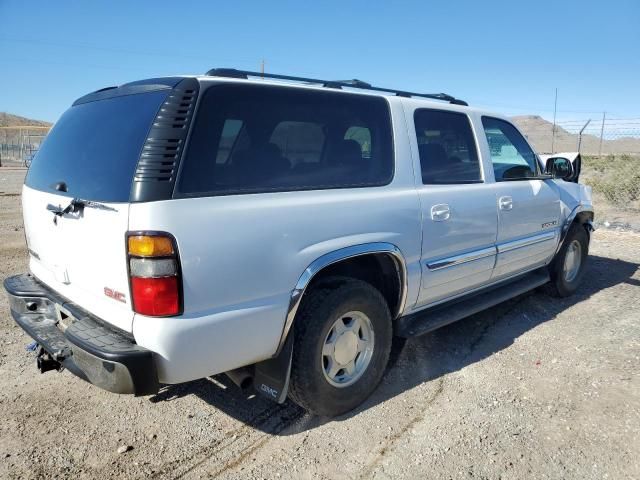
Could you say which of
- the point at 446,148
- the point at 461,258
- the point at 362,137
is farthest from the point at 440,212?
the point at 362,137

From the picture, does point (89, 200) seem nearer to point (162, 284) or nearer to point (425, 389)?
point (162, 284)

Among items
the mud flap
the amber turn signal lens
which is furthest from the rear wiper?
the mud flap

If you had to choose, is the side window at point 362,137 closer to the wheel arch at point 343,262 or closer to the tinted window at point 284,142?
the tinted window at point 284,142

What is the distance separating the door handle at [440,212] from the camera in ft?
10.7

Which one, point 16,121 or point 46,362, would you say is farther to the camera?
point 16,121

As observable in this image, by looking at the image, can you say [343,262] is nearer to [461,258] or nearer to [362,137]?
[362,137]

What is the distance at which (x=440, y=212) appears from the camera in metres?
3.29

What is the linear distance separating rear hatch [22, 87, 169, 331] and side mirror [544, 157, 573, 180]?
3861mm

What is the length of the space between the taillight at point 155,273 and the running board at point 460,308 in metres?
1.75

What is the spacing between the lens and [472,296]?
13.0 ft

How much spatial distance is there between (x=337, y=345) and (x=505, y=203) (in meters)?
1.98

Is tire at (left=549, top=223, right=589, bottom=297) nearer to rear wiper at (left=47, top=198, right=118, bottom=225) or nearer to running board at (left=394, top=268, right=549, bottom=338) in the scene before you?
running board at (left=394, top=268, right=549, bottom=338)

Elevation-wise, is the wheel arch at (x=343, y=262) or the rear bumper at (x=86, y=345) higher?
the wheel arch at (x=343, y=262)

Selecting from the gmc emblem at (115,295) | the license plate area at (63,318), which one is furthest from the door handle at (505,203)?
the license plate area at (63,318)
